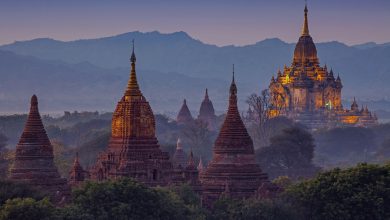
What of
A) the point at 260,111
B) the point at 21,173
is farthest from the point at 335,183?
the point at 260,111

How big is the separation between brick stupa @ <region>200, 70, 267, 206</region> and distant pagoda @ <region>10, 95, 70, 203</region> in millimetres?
7105

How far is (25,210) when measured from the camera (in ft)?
180

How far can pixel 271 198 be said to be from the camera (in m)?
66.2

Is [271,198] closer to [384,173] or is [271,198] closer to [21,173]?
[384,173]

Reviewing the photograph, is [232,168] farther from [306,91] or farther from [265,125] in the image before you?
[306,91]

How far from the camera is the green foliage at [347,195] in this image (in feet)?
210

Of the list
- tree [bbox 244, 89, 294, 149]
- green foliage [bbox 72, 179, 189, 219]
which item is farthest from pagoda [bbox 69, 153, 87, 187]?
tree [bbox 244, 89, 294, 149]

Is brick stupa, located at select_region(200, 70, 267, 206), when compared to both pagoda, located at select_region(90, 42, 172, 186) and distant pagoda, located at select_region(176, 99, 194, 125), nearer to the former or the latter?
pagoda, located at select_region(90, 42, 172, 186)

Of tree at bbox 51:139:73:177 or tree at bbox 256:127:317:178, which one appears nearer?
tree at bbox 51:139:73:177

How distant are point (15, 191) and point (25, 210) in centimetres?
462

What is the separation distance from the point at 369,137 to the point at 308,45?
1274cm

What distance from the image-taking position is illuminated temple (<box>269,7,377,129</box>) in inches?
6171

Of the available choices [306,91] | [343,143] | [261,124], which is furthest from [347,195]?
[306,91]

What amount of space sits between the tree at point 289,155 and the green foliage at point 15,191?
1783 inches
